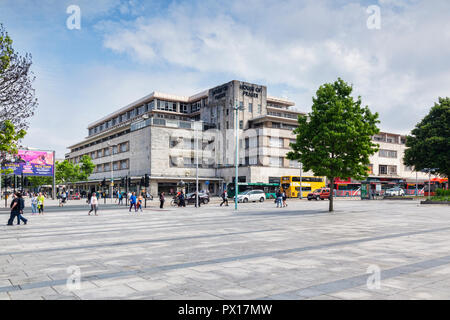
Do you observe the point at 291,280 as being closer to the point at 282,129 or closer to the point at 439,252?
the point at 439,252

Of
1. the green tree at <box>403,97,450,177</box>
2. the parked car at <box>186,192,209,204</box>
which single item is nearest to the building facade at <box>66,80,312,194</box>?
the parked car at <box>186,192,209,204</box>

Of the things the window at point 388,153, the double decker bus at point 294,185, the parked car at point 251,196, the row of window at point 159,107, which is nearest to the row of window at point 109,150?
the row of window at point 159,107

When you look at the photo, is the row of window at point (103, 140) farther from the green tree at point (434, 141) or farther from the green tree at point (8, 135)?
the green tree at point (8, 135)

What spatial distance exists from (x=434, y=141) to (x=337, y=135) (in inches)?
1168

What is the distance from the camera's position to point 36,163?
162 ft

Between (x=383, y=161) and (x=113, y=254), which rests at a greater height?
(x=383, y=161)

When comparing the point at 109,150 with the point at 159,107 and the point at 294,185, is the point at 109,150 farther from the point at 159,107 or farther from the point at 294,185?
the point at 294,185

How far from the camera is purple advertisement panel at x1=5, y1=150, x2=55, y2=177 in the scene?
48031 mm

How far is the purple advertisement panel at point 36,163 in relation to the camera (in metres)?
48.0

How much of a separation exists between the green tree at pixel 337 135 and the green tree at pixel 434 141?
25934 millimetres
